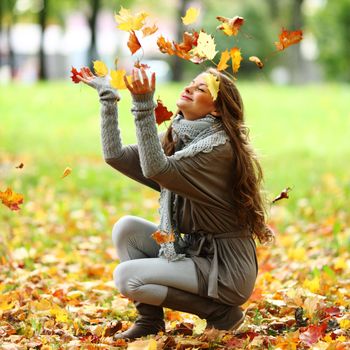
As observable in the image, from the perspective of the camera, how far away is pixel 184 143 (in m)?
3.65

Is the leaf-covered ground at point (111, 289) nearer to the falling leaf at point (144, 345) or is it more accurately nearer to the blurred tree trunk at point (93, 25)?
the falling leaf at point (144, 345)

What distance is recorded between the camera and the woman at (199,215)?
3.49m

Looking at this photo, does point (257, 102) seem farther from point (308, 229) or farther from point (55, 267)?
point (55, 267)

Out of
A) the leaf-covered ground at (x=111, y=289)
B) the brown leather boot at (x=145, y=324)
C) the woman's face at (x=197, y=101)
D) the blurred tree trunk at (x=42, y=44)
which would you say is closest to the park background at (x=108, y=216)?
the leaf-covered ground at (x=111, y=289)

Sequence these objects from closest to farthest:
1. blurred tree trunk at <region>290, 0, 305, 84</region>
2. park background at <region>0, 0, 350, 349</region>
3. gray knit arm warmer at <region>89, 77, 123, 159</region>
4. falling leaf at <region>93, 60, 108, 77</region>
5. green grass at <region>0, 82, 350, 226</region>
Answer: falling leaf at <region>93, 60, 108, 77</region> < gray knit arm warmer at <region>89, 77, 123, 159</region> < park background at <region>0, 0, 350, 349</region> < green grass at <region>0, 82, 350, 226</region> < blurred tree trunk at <region>290, 0, 305, 84</region>

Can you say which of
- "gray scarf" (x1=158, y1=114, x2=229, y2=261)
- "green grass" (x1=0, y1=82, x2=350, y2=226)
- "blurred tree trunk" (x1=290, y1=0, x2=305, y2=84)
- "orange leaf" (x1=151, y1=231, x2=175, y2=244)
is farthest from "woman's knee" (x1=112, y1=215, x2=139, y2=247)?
"blurred tree trunk" (x1=290, y1=0, x2=305, y2=84)

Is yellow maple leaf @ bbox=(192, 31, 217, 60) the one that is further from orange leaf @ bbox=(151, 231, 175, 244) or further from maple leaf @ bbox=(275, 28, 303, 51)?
orange leaf @ bbox=(151, 231, 175, 244)

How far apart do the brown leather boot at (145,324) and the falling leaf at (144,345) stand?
12.8 inches

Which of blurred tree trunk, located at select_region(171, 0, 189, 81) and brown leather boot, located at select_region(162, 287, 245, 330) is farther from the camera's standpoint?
blurred tree trunk, located at select_region(171, 0, 189, 81)

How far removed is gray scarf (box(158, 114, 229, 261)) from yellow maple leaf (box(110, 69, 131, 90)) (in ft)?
1.26

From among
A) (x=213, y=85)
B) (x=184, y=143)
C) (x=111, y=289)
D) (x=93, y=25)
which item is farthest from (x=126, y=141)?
(x=93, y=25)

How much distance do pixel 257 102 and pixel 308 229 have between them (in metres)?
9.56

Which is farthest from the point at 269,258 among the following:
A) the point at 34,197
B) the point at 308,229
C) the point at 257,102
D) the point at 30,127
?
the point at 257,102

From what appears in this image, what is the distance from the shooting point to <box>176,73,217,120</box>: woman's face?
3564mm
